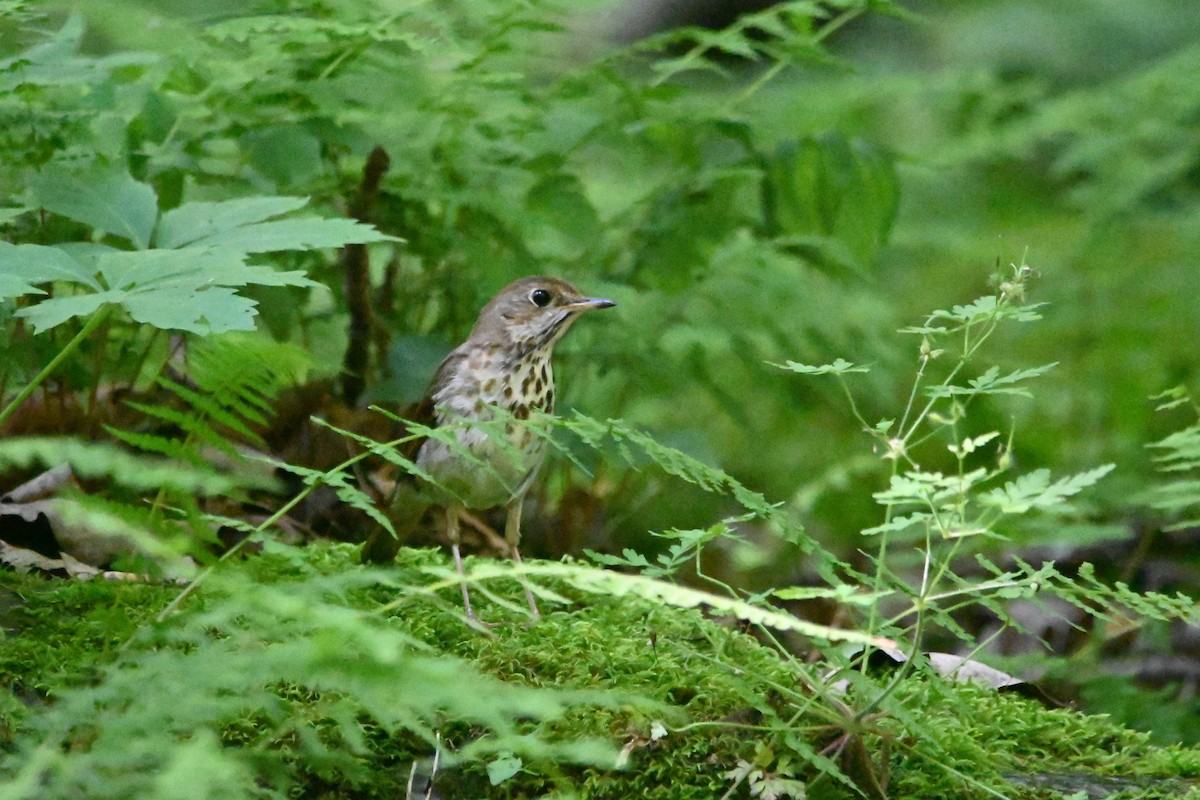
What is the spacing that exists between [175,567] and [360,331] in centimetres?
241

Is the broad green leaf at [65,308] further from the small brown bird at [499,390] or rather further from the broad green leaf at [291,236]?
the small brown bird at [499,390]

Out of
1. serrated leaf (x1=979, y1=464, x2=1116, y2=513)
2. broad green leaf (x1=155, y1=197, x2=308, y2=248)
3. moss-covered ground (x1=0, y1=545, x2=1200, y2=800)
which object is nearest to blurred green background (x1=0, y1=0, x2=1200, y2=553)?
broad green leaf (x1=155, y1=197, x2=308, y2=248)

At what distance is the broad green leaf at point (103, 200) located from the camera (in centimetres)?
307

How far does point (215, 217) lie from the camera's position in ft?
9.82

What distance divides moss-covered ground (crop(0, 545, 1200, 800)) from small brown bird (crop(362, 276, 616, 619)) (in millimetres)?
610

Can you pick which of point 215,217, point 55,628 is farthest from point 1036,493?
point 55,628

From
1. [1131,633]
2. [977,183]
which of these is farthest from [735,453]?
[977,183]

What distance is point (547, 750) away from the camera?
181 centimetres

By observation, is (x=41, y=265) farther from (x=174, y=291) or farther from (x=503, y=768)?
(x=503, y=768)

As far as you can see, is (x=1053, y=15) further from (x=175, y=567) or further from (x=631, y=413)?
(x=175, y=567)

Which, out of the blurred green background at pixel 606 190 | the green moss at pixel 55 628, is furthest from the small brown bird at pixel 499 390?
the green moss at pixel 55 628

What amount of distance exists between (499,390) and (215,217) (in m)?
1.16

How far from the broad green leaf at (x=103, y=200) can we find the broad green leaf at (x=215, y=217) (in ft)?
0.25

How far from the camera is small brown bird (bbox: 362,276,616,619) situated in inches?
146
